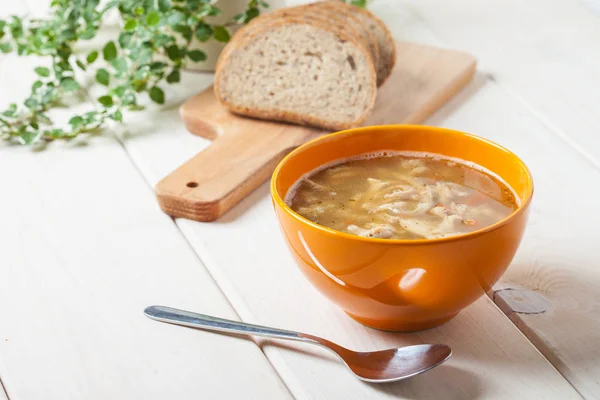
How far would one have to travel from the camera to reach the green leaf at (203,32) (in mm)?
2572

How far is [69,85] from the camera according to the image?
2.56 meters

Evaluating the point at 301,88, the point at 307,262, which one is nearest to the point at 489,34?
the point at 301,88

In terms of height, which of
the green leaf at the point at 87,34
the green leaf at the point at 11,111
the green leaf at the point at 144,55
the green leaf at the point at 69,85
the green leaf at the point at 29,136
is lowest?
the green leaf at the point at 29,136

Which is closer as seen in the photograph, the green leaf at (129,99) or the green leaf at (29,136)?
the green leaf at (29,136)

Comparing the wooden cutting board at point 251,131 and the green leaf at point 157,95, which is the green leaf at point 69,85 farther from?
the wooden cutting board at point 251,131

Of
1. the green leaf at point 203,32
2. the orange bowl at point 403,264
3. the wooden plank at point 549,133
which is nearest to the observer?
the orange bowl at point 403,264

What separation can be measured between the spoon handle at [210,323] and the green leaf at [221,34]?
1161mm

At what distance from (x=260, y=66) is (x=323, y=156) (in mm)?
805

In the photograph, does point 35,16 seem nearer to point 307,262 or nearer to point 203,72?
point 203,72

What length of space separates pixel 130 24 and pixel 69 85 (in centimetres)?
26

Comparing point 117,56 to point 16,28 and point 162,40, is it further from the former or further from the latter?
point 16,28

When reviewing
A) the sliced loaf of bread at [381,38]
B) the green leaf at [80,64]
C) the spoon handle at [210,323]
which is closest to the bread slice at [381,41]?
the sliced loaf of bread at [381,38]

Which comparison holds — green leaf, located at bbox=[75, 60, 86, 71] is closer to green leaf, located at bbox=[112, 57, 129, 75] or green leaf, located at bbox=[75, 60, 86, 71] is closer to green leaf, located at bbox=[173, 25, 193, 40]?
green leaf, located at bbox=[112, 57, 129, 75]

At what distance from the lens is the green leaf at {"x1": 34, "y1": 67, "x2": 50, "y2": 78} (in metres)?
2.54
